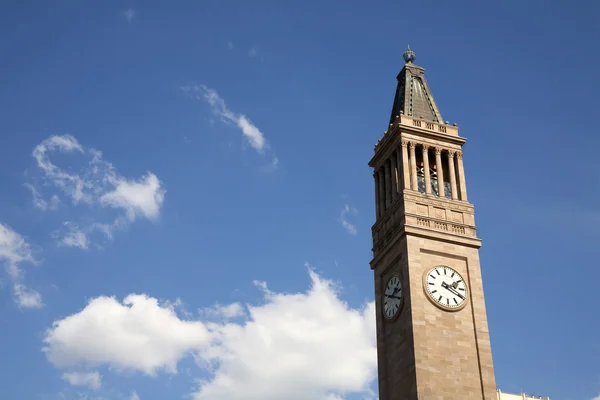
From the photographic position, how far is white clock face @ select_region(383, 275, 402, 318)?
6750 centimetres

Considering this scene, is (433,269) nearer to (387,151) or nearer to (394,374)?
(394,374)

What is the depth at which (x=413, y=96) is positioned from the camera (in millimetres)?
78562

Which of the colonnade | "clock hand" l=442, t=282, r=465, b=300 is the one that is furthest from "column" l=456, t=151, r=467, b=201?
"clock hand" l=442, t=282, r=465, b=300

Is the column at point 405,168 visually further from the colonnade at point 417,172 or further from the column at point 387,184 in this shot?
the column at point 387,184

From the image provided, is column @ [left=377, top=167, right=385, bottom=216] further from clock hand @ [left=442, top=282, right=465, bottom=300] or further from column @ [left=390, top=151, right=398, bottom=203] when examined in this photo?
clock hand @ [left=442, top=282, right=465, bottom=300]

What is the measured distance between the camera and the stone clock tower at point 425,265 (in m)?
63.0

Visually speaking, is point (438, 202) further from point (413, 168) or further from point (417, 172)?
point (417, 172)

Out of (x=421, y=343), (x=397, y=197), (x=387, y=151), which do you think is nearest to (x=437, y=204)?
(x=397, y=197)

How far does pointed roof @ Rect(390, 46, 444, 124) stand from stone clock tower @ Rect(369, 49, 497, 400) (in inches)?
4.7

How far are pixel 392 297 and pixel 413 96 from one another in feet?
66.1

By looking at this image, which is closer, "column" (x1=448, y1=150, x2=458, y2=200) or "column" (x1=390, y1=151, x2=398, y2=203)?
"column" (x1=448, y1=150, x2=458, y2=200)

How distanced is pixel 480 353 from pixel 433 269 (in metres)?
7.43

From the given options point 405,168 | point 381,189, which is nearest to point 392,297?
point 405,168

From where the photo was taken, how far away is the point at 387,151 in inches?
3004
